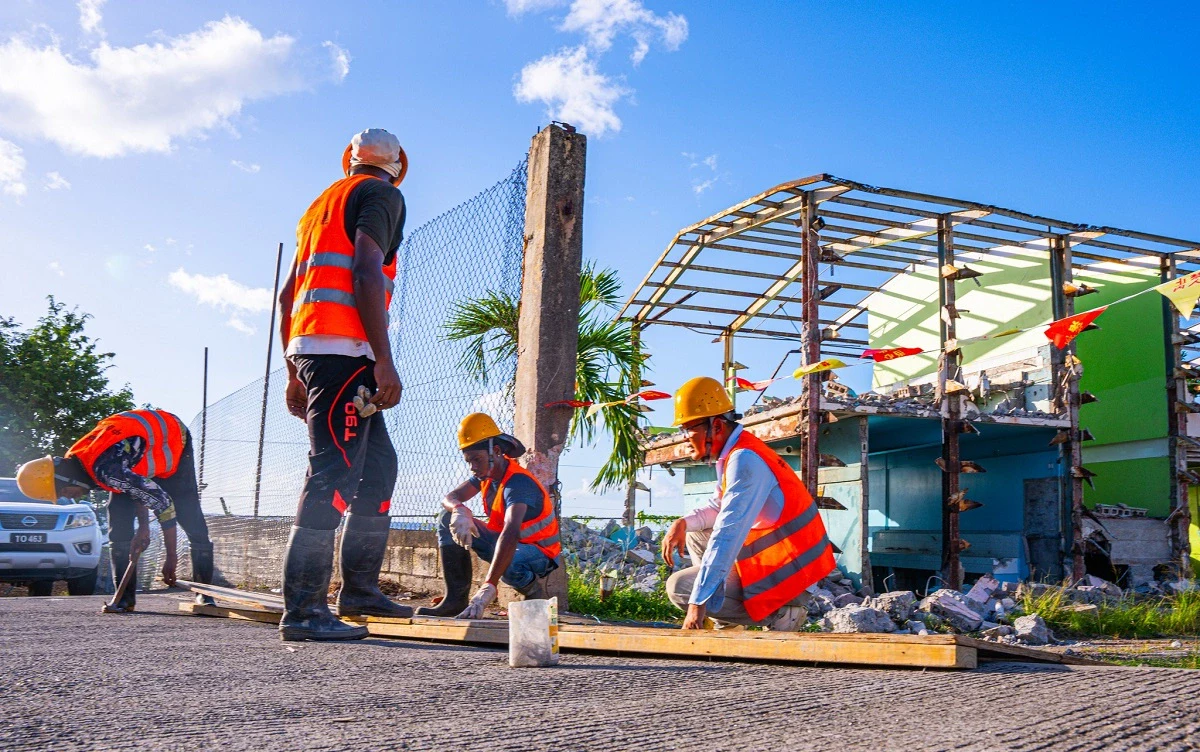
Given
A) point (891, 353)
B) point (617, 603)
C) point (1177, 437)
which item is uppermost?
point (891, 353)

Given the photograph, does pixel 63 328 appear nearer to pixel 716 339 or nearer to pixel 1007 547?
pixel 716 339

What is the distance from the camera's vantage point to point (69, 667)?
9.43 feet

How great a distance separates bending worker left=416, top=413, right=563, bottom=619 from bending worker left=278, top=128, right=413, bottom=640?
55.5 inches

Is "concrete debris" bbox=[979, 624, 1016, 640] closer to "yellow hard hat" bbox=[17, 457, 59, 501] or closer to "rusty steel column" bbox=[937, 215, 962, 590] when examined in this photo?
"rusty steel column" bbox=[937, 215, 962, 590]


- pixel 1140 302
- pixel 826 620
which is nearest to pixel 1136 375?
pixel 1140 302

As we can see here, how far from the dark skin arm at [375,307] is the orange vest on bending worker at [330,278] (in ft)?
0.18

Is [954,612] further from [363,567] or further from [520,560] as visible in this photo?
[363,567]

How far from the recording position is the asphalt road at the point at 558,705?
6.00ft

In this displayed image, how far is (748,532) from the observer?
387 centimetres

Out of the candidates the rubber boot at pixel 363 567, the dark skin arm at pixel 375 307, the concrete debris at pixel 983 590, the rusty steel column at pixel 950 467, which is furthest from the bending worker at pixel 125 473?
the rusty steel column at pixel 950 467

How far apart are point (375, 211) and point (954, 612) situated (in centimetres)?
642

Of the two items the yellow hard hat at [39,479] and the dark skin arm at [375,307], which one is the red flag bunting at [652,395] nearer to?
the yellow hard hat at [39,479]

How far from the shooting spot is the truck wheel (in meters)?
10.0

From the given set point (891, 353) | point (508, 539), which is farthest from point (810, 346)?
point (508, 539)
